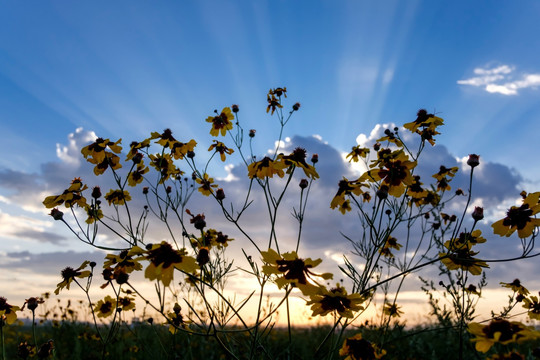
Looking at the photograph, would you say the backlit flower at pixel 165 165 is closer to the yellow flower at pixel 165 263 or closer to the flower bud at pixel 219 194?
the flower bud at pixel 219 194

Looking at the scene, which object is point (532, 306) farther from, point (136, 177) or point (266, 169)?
point (136, 177)

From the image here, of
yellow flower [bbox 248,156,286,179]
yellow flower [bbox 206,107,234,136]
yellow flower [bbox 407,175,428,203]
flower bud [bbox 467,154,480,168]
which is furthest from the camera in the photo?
yellow flower [bbox 206,107,234,136]

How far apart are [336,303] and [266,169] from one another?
37.2 inches

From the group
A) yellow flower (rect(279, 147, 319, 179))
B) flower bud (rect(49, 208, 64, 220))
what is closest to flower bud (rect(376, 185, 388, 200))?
yellow flower (rect(279, 147, 319, 179))

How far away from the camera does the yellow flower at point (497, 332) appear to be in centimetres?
160

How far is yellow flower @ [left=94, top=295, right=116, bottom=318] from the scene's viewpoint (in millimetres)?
3852

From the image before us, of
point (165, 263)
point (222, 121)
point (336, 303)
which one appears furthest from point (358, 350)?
point (222, 121)

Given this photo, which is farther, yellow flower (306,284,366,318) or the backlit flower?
the backlit flower

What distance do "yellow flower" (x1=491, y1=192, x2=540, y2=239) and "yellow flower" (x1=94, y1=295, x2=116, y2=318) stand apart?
3.54m

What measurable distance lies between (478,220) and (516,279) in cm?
137

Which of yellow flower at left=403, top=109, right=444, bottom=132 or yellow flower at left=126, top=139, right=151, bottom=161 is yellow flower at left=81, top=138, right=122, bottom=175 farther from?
yellow flower at left=403, top=109, right=444, bottom=132

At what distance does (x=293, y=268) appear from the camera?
5.75 ft

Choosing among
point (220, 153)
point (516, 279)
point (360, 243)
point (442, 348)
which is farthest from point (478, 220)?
point (442, 348)

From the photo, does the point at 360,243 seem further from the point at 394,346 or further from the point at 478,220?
the point at 394,346
